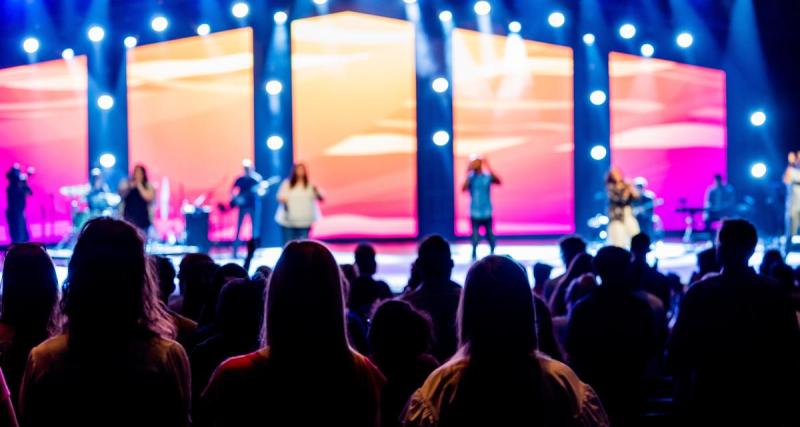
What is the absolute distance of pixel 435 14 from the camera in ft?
49.5

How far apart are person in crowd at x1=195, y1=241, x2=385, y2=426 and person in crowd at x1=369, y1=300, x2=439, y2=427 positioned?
56 centimetres

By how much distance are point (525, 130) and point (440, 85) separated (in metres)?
2.33

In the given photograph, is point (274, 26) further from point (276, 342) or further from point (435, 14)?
point (276, 342)

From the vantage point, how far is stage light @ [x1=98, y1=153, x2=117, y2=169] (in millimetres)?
16016

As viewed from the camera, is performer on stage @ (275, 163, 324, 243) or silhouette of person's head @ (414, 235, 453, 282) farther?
performer on stage @ (275, 163, 324, 243)

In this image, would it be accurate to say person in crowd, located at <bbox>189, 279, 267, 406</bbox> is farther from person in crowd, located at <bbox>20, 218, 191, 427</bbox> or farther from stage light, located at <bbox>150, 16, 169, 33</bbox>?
A: stage light, located at <bbox>150, 16, 169, 33</bbox>

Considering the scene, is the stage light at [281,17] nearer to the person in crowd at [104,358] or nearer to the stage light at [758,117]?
the stage light at [758,117]

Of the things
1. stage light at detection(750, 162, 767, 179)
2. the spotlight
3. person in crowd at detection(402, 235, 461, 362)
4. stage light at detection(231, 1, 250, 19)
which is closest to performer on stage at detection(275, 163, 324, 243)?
stage light at detection(231, 1, 250, 19)

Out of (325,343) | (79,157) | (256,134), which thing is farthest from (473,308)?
(79,157)

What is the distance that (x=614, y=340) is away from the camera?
375cm

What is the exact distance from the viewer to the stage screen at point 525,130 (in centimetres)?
1608

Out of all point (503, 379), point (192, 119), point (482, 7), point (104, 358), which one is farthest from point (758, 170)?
point (104, 358)

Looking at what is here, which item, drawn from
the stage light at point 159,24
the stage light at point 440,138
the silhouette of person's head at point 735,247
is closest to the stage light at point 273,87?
the stage light at point 159,24

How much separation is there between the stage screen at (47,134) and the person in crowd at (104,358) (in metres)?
15.3
